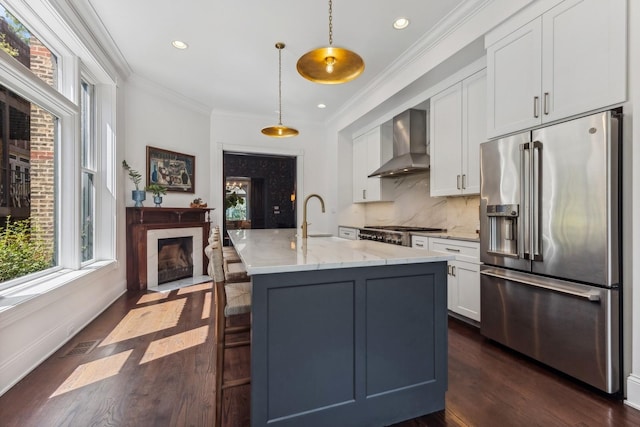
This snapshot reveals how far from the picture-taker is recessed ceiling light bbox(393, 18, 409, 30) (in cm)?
285

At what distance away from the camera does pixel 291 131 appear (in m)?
3.82

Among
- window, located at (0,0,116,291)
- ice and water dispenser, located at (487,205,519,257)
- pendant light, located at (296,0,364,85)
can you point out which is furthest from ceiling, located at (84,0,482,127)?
ice and water dispenser, located at (487,205,519,257)

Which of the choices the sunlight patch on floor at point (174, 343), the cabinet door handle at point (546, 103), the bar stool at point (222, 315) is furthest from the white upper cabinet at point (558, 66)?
the sunlight patch on floor at point (174, 343)

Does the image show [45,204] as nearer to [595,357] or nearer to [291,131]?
[291,131]

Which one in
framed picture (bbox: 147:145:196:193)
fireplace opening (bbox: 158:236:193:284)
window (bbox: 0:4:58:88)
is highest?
window (bbox: 0:4:58:88)

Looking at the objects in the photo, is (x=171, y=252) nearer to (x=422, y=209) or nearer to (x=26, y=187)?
(x=26, y=187)

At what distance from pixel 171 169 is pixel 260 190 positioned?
3.59 meters

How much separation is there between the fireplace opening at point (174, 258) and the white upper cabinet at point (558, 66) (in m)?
4.38

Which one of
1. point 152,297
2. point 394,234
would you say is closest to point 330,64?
point 394,234

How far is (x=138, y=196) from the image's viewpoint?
13.4 feet

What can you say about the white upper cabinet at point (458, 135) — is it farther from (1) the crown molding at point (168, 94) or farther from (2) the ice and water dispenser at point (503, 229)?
(1) the crown molding at point (168, 94)

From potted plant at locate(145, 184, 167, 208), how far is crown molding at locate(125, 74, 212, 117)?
1.38 metres

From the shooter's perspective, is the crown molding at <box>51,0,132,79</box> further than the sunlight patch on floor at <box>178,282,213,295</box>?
No

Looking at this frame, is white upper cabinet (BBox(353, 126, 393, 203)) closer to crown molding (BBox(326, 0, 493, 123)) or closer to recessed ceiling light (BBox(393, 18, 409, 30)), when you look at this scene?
crown molding (BBox(326, 0, 493, 123))
